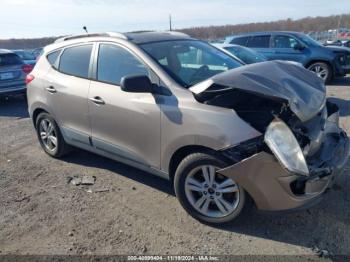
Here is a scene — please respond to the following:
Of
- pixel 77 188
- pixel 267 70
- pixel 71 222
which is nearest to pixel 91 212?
pixel 71 222

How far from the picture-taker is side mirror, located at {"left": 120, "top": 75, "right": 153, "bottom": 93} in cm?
336

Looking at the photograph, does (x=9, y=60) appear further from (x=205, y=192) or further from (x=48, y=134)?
(x=205, y=192)

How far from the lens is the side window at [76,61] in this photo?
4391 millimetres

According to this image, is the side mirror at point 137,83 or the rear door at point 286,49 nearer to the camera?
the side mirror at point 137,83

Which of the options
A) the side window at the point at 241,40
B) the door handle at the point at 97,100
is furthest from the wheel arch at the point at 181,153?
the side window at the point at 241,40

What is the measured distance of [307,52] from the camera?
10734 mm

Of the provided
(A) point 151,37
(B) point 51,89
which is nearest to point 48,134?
(B) point 51,89

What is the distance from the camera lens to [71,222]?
143 inches

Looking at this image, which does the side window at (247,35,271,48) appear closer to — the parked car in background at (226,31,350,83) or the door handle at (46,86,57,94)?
the parked car in background at (226,31,350,83)

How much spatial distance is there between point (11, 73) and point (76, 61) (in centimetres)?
597

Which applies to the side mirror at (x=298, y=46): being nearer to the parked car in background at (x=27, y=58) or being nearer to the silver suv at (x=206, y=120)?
the silver suv at (x=206, y=120)

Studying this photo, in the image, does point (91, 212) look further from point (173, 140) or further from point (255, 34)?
point (255, 34)

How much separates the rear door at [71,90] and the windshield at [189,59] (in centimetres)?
101

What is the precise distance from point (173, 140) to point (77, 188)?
67.2 inches
